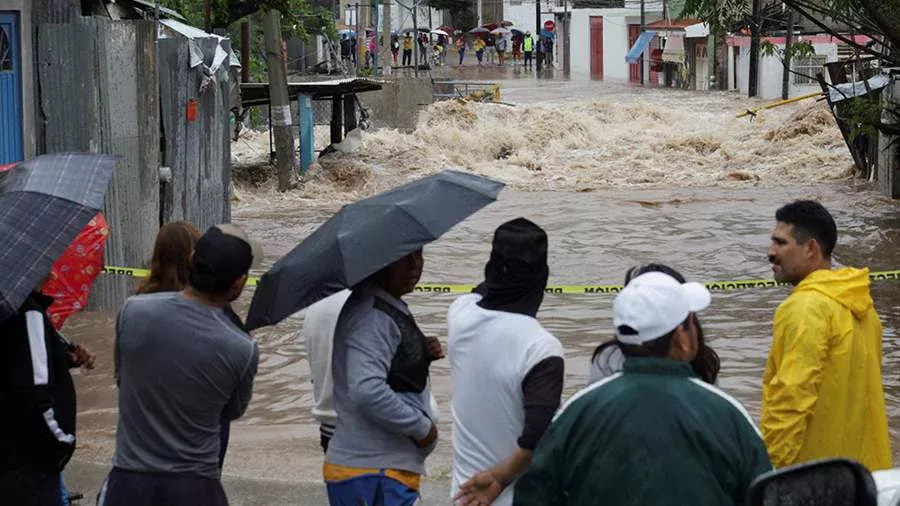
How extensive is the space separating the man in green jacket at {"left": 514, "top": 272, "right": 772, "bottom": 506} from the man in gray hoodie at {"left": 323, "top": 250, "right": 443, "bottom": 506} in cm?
108

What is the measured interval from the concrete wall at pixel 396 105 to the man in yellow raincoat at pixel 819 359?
28.1 meters

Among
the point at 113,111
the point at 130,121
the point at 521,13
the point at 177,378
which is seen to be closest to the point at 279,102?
the point at 130,121

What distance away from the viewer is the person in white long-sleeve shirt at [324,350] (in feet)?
16.8

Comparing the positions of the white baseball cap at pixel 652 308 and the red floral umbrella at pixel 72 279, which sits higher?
the white baseball cap at pixel 652 308

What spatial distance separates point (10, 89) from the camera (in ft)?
33.8

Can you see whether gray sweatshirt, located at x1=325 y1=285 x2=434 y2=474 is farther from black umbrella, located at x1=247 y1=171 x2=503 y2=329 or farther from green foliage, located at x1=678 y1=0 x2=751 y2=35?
green foliage, located at x1=678 y1=0 x2=751 y2=35

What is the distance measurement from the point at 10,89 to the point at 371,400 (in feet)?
22.5

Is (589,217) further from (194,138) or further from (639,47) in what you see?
(639,47)

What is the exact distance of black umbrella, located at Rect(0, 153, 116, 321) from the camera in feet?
14.8

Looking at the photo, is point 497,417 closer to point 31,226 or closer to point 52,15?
point 31,226

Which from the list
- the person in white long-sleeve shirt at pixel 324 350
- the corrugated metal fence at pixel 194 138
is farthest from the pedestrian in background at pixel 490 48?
the person in white long-sleeve shirt at pixel 324 350

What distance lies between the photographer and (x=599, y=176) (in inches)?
1007

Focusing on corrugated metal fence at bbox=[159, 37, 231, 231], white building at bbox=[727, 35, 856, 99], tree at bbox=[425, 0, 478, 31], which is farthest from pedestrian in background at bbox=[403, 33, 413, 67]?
corrugated metal fence at bbox=[159, 37, 231, 231]

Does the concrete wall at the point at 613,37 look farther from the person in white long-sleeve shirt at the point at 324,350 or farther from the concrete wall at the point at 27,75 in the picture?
the person in white long-sleeve shirt at the point at 324,350
